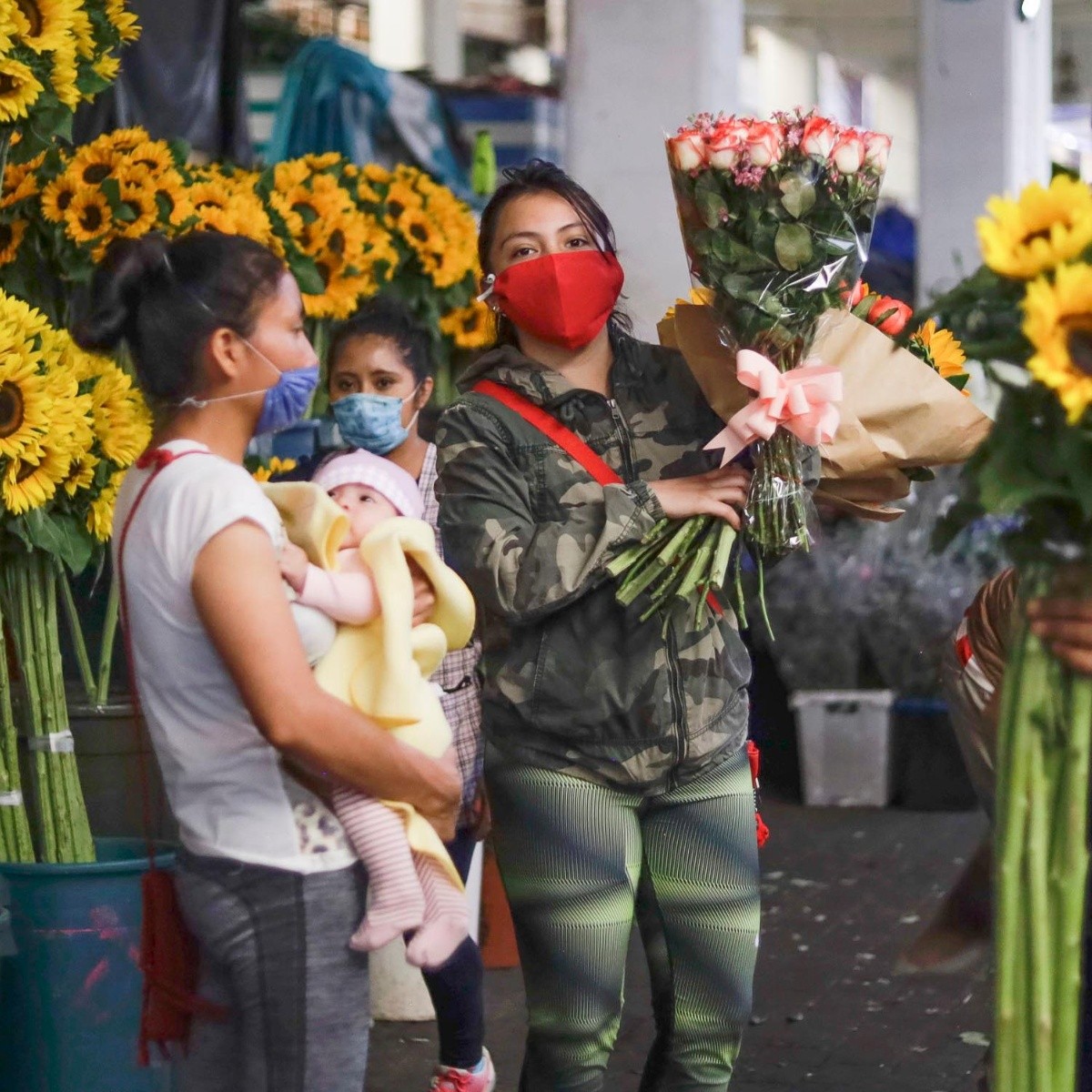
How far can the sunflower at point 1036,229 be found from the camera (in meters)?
2.02

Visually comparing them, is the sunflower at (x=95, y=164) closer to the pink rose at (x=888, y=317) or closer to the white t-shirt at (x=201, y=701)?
the pink rose at (x=888, y=317)

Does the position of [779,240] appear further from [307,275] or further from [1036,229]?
[307,275]

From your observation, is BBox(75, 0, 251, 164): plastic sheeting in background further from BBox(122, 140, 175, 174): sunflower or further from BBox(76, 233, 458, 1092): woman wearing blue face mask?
BBox(76, 233, 458, 1092): woman wearing blue face mask

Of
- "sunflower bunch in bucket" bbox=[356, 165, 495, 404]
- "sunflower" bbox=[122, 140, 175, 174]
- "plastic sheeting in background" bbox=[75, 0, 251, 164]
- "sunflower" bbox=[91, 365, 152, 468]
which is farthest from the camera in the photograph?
"plastic sheeting in background" bbox=[75, 0, 251, 164]

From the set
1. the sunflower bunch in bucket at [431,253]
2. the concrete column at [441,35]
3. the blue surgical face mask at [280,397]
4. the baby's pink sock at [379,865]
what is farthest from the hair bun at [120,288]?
the concrete column at [441,35]

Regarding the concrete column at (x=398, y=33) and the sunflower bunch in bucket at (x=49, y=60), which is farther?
the concrete column at (x=398, y=33)

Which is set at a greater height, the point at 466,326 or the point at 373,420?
the point at 466,326

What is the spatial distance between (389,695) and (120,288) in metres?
0.68

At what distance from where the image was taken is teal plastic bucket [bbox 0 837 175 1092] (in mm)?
3750

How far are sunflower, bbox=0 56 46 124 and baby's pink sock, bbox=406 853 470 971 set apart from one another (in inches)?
77.3

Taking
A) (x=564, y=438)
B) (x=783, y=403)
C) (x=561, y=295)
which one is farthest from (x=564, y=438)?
(x=783, y=403)

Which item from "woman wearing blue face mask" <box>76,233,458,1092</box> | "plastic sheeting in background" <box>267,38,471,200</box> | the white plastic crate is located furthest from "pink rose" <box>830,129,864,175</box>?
the white plastic crate

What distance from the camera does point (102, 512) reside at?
393 centimetres

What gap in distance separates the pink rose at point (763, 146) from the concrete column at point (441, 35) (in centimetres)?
1402
